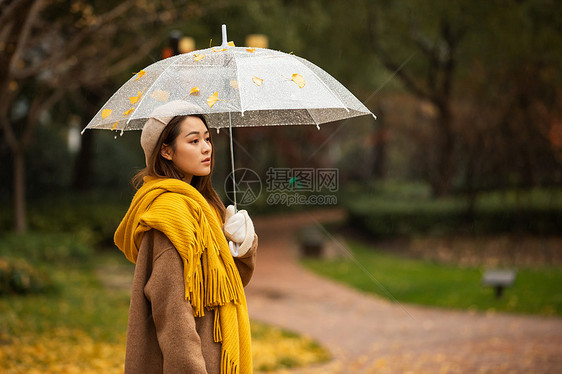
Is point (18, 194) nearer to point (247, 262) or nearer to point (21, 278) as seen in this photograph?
point (21, 278)

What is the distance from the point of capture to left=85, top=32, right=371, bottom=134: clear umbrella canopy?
2.58 metres

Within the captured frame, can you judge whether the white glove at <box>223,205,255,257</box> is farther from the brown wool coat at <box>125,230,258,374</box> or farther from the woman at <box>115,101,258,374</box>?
the brown wool coat at <box>125,230,258,374</box>

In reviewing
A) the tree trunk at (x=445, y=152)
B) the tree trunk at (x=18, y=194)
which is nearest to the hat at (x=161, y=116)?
the tree trunk at (x=18, y=194)

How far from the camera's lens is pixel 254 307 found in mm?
9938

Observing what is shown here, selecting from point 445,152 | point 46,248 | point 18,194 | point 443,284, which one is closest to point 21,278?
point 46,248

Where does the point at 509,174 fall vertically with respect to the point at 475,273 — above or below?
above

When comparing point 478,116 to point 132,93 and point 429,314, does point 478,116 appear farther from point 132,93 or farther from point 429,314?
point 132,93

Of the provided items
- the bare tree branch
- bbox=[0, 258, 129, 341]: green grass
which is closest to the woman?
bbox=[0, 258, 129, 341]: green grass

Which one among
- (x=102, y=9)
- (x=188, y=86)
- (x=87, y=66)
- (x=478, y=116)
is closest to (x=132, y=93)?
(x=188, y=86)

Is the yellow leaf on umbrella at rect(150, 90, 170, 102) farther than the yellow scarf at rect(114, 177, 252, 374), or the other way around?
the yellow leaf on umbrella at rect(150, 90, 170, 102)

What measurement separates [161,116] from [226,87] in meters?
0.33

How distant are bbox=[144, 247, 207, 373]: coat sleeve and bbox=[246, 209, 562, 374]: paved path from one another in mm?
4305

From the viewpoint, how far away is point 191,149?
253 cm

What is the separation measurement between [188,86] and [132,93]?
27 centimetres
